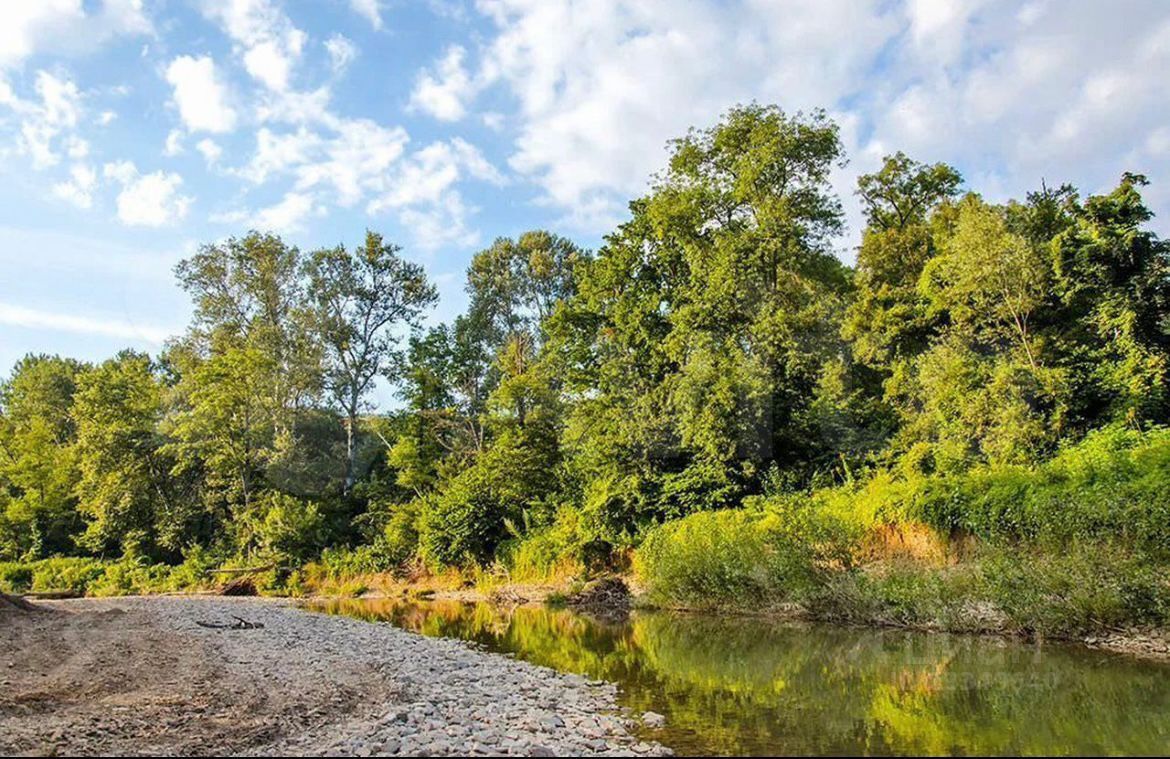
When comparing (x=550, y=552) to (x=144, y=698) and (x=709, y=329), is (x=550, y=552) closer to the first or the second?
(x=709, y=329)

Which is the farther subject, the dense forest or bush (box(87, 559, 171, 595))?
bush (box(87, 559, 171, 595))

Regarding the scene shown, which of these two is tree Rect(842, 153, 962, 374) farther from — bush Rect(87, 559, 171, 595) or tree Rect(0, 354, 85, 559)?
tree Rect(0, 354, 85, 559)

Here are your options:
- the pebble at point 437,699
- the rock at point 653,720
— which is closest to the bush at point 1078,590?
the pebble at point 437,699

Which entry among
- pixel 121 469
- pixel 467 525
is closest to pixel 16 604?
pixel 467 525

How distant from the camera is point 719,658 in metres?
12.6

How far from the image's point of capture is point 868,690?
9.50 m

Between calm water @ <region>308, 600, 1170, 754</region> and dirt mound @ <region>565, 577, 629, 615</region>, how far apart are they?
20.3 feet

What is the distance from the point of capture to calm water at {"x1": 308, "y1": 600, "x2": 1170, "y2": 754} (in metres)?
7.16

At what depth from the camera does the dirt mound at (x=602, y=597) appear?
22.5 meters

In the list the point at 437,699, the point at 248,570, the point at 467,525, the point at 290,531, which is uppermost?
the point at 467,525

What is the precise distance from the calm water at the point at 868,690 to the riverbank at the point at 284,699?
1.07 meters

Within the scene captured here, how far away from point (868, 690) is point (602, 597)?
14707 millimetres

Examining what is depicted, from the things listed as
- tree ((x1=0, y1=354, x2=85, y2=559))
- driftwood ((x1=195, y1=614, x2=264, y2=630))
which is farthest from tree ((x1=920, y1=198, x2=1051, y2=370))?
tree ((x1=0, y1=354, x2=85, y2=559))

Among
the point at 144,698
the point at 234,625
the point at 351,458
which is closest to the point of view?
the point at 144,698
